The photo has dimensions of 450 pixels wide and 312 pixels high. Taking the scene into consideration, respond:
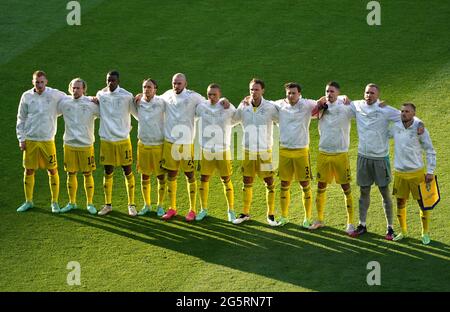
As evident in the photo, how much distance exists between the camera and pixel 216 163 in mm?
11680

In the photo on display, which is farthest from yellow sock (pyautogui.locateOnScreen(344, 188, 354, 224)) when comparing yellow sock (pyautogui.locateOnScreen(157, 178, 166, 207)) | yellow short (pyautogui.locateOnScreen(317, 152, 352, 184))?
Result: yellow sock (pyautogui.locateOnScreen(157, 178, 166, 207))

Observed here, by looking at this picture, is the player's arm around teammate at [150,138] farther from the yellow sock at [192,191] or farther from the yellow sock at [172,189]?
the yellow sock at [192,191]

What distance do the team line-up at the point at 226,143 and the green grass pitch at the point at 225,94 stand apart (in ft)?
1.24

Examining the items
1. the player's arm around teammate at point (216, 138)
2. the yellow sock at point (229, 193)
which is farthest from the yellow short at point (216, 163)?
the yellow sock at point (229, 193)

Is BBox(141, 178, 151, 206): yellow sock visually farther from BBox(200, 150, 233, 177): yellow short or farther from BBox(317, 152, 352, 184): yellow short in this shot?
BBox(317, 152, 352, 184): yellow short

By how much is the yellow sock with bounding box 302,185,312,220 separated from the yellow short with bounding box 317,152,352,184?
0.22 m

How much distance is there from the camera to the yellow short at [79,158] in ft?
39.1

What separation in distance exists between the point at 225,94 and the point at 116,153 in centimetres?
373

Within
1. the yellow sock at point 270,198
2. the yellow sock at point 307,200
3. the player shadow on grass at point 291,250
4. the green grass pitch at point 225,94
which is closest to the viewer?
the player shadow on grass at point 291,250

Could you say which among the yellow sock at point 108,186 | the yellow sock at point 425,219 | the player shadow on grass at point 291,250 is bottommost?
the player shadow on grass at point 291,250

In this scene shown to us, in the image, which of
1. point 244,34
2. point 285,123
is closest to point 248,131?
point 285,123

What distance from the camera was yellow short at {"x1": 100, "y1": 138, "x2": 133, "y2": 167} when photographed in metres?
11.9
